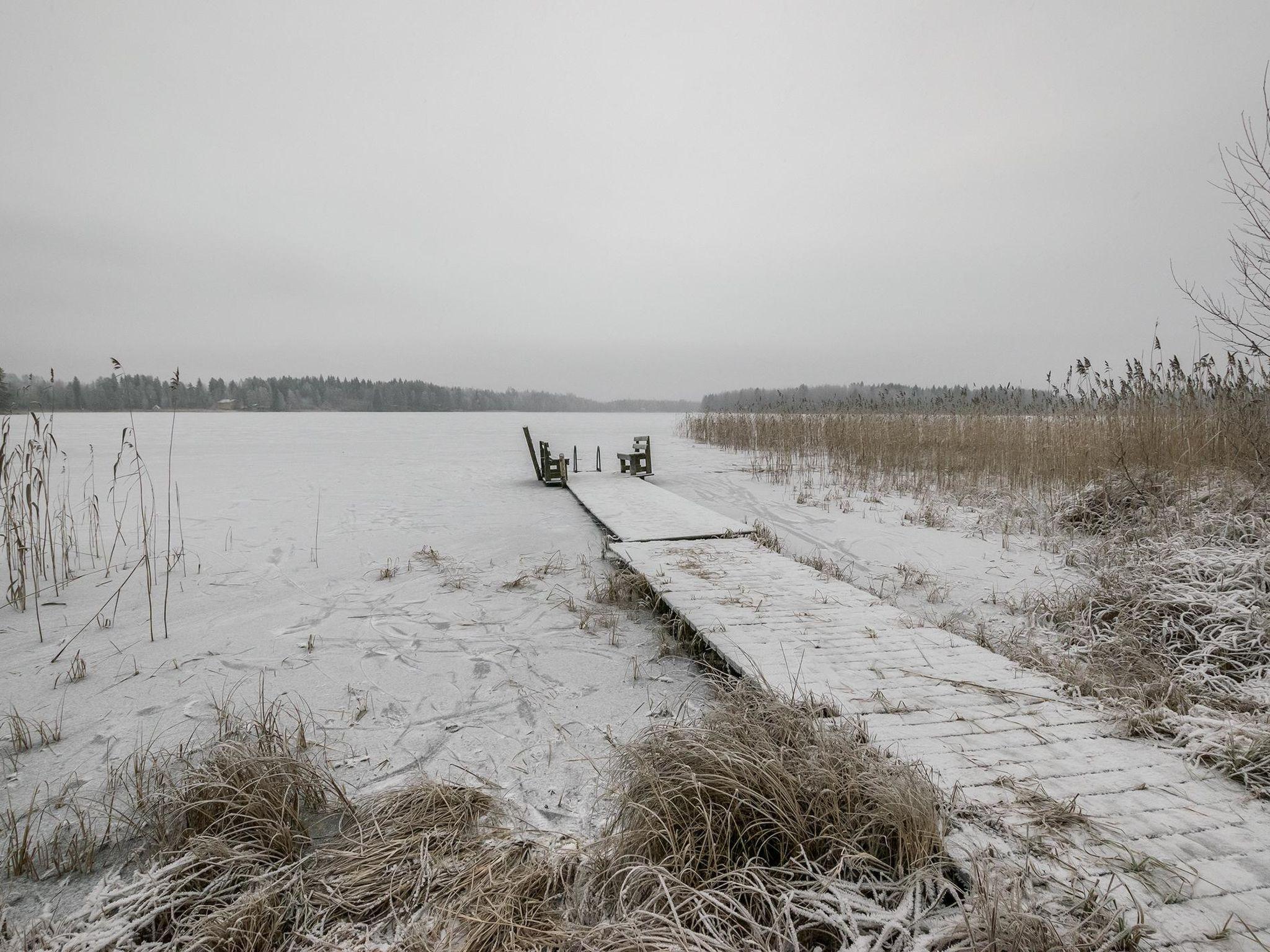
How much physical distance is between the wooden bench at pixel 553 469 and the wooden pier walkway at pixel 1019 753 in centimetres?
668

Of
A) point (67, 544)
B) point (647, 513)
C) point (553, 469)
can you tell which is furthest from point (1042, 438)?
point (67, 544)

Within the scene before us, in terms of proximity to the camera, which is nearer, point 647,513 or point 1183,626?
point 1183,626

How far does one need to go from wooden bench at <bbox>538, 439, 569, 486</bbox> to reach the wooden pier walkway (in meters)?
6.68

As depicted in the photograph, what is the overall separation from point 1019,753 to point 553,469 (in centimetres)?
951

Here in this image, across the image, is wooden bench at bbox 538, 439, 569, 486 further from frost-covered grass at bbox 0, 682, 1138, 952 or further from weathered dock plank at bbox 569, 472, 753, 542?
frost-covered grass at bbox 0, 682, 1138, 952

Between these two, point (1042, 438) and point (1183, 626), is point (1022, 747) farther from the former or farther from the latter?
point (1042, 438)

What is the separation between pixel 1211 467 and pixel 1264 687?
4.12 meters

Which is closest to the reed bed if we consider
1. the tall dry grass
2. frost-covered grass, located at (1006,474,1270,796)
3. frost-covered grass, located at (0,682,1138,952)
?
frost-covered grass, located at (0,682,1138,952)

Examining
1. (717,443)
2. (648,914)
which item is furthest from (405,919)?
(717,443)

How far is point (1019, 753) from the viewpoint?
202 cm

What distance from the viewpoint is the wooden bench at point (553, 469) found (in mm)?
10555

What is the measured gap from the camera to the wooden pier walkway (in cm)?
143

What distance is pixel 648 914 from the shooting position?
150cm

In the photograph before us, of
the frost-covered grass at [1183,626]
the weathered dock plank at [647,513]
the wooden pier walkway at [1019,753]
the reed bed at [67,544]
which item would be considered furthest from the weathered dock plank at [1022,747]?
the reed bed at [67,544]
